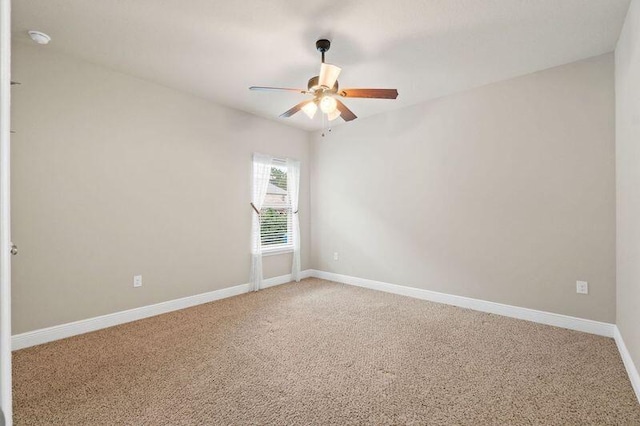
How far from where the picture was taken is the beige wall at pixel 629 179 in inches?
78.7

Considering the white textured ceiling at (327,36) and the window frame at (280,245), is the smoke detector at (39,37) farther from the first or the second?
the window frame at (280,245)

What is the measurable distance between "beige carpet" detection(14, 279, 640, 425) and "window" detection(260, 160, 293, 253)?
157cm

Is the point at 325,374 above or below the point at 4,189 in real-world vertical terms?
below

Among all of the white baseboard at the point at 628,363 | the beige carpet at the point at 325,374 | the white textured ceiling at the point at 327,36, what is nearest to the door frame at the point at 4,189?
the beige carpet at the point at 325,374

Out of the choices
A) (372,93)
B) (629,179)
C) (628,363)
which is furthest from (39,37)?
(628,363)

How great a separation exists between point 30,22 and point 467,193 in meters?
4.37

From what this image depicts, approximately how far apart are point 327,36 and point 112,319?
340 centimetres

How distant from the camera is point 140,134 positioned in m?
3.33

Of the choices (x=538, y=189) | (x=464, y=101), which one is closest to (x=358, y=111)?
(x=464, y=101)

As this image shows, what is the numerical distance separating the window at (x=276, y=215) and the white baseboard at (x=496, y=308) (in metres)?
1.15

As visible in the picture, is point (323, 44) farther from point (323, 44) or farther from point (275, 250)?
point (275, 250)

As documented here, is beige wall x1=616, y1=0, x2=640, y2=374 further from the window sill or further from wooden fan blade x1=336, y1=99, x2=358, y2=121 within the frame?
the window sill

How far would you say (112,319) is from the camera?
3.08 m

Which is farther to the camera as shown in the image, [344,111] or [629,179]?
[344,111]
